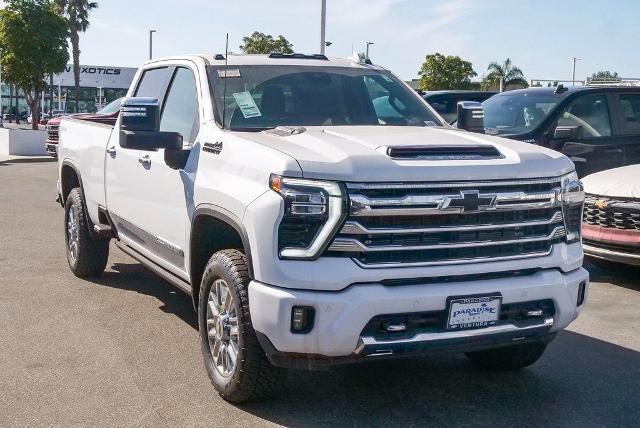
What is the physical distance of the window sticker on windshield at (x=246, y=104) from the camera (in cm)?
514

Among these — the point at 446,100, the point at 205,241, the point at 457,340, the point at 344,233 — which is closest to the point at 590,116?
the point at 446,100

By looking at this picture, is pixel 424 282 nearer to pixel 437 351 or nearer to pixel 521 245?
pixel 437 351

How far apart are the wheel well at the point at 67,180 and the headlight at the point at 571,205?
4.96 m

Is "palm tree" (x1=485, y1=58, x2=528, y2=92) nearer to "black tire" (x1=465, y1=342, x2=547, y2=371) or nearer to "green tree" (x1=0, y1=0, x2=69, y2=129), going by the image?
"green tree" (x1=0, y1=0, x2=69, y2=129)

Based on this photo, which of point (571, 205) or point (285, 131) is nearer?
point (571, 205)

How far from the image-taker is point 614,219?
761 centimetres

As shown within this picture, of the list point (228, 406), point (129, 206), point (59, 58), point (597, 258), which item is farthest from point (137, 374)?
point (59, 58)

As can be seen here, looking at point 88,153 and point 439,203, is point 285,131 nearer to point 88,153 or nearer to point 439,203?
point 439,203

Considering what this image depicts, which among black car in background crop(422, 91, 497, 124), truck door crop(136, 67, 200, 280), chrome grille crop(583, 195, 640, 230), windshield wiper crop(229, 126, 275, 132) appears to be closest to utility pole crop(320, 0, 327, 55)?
black car in background crop(422, 91, 497, 124)

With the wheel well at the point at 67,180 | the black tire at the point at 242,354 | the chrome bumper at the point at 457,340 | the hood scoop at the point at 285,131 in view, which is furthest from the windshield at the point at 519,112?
the black tire at the point at 242,354

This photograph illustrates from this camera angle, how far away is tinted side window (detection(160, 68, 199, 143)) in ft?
17.5

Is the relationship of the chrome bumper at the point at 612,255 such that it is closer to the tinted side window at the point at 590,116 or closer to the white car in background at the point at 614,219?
the white car in background at the point at 614,219

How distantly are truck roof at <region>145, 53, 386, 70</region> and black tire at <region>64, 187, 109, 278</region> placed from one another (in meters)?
1.88

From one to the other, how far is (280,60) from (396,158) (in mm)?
1984
